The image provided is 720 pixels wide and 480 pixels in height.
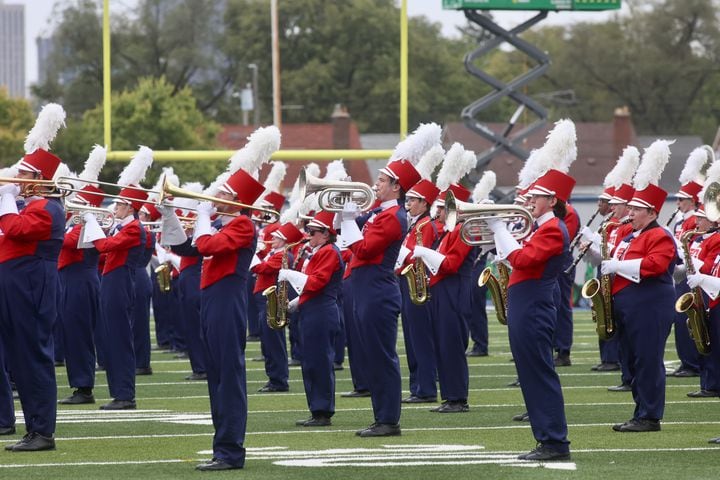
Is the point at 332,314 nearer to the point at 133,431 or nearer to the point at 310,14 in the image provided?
the point at 133,431

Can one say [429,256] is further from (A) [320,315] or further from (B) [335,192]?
(B) [335,192]

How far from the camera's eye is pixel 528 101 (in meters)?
25.8

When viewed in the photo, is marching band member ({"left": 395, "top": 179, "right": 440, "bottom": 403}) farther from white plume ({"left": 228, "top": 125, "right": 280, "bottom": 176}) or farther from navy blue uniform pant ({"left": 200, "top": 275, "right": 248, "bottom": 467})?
navy blue uniform pant ({"left": 200, "top": 275, "right": 248, "bottom": 467})

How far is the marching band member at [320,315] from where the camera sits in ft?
38.2

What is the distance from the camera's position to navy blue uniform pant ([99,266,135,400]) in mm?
12875

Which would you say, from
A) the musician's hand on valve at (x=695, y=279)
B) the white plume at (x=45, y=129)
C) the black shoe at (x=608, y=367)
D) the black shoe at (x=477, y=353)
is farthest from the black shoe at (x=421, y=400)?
the black shoe at (x=477, y=353)

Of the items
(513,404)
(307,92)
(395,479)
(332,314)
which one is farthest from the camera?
(307,92)

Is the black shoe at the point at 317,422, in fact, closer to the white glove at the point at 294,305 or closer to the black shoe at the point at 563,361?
the white glove at the point at 294,305

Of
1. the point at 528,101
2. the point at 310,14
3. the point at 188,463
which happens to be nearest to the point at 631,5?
the point at 310,14

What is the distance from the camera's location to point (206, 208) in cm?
948

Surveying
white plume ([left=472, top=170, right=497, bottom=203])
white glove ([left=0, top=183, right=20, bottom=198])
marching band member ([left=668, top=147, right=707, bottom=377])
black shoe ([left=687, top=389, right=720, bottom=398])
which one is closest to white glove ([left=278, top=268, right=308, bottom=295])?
white glove ([left=0, top=183, right=20, bottom=198])

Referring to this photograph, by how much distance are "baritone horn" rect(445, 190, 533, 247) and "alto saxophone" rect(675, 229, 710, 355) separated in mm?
1858

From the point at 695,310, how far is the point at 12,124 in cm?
4122

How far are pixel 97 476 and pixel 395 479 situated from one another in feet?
5.49
